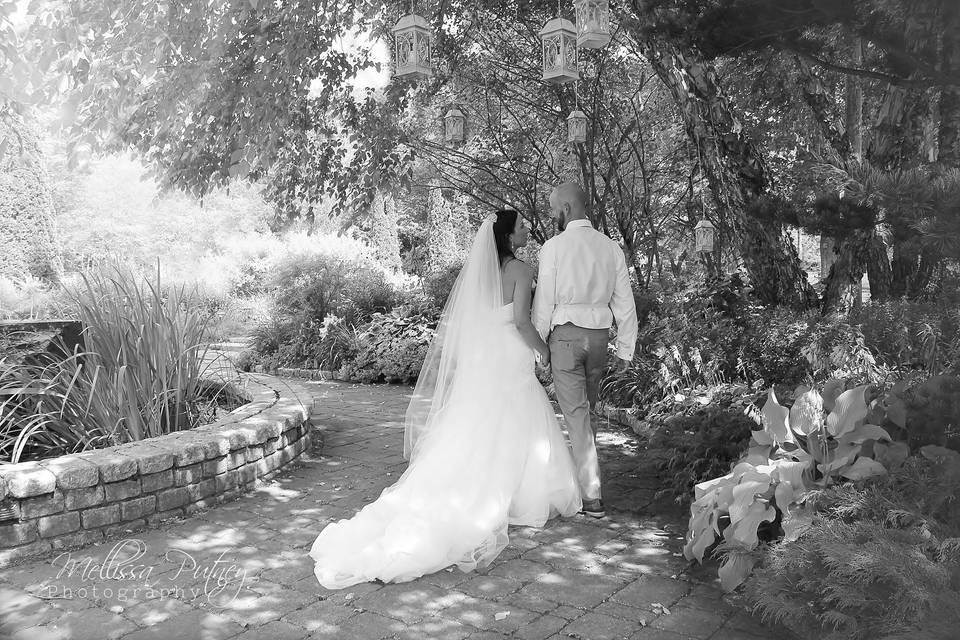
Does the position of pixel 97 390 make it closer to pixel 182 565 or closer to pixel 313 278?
pixel 182 565

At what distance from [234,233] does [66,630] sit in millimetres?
29705

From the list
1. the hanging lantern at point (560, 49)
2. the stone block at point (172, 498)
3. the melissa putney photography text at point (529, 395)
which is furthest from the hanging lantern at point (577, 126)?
the stone block at point (172, 498)

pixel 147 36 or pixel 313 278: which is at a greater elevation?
pixel 147 36

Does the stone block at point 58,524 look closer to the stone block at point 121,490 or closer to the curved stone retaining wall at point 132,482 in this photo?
the curved stone retaining wall at point 132,482

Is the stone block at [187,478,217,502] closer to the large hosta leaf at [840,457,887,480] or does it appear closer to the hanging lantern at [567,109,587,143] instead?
the large hosta leaf at [840,457,887,480]

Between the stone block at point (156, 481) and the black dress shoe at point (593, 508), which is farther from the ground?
the stone block at point (156, 481)

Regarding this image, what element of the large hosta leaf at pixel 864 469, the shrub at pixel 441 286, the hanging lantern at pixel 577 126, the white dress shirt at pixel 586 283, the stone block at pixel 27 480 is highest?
the hanging lantern at pixel 577 126

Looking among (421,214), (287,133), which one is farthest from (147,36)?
(421,214)

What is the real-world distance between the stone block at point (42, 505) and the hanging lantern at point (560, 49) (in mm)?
4229

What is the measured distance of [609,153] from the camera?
30.4 feet

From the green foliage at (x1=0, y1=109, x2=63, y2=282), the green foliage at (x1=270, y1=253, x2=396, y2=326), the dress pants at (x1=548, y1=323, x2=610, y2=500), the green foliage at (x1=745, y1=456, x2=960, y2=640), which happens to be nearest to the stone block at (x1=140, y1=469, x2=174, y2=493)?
the dress pants at (x1=548, y1=323, x2=610, y2=500)

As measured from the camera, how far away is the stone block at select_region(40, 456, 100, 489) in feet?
12.6

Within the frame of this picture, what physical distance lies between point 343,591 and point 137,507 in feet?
5.07

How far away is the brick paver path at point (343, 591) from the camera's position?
298cm
